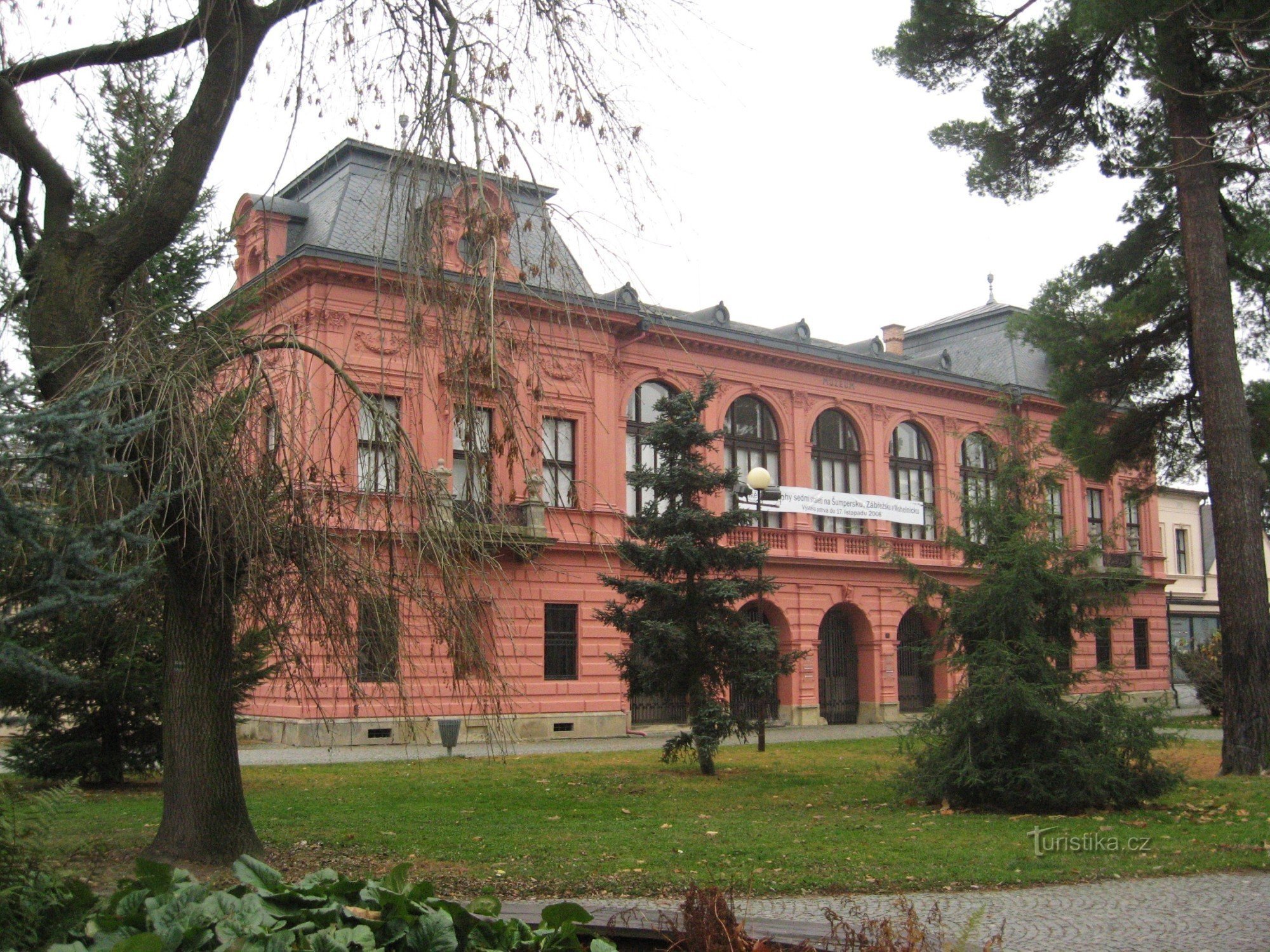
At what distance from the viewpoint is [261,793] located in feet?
48.5

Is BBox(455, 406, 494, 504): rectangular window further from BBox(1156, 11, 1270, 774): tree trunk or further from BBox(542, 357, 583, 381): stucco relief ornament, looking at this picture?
BBox(1156, 11, 1270, 774): tree trunk

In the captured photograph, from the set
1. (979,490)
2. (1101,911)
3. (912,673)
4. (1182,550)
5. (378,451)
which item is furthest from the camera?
(1182,550)

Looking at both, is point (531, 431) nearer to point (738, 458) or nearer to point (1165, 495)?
point (738, 458)

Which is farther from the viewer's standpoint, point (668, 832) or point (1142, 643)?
point (1142, 643)

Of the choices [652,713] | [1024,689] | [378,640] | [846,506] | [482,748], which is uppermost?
[846,506]

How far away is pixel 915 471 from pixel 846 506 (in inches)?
168

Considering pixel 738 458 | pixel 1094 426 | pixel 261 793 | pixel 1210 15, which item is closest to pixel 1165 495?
pixel 738 458

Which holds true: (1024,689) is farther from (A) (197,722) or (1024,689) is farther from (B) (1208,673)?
(B) (1208,673)

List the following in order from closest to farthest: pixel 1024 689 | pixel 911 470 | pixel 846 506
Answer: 1. pixel 1024 689
2. pixel 846 506
3. pixel 911 470

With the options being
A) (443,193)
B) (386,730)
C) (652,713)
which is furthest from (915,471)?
(443,193)

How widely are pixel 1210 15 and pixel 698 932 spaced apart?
16149mm

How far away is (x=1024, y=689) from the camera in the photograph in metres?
12.7

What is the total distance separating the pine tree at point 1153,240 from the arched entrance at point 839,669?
1222 cm

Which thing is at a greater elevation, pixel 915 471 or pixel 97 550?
pixel 915 471
